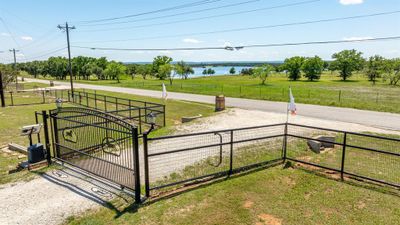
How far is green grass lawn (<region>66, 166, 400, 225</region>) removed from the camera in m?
4.62

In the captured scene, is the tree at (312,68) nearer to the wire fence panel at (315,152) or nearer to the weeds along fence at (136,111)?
the weeds along fence at (136,111)

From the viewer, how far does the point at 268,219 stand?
4.64 m

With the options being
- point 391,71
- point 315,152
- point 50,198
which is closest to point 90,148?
point 50,198

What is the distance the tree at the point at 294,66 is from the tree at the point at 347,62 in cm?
944

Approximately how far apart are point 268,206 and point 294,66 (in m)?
75.8

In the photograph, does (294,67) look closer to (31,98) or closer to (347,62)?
(347,62)

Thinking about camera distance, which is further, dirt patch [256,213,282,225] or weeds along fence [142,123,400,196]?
weeds along fence [142,123,400,196]

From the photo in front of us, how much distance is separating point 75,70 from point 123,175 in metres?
84.7

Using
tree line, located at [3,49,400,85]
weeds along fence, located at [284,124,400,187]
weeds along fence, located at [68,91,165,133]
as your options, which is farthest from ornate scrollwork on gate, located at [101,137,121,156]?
tree line, located at [3,49,400,85]

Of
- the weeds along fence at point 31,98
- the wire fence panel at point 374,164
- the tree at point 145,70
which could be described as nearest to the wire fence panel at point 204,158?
the wire fence panel at point 374,164

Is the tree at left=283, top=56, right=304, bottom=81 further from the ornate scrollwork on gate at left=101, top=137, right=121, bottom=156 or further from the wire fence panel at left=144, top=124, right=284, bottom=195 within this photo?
the ornate scrollwork on gate at left=101, top=137, right=121, bottom=156

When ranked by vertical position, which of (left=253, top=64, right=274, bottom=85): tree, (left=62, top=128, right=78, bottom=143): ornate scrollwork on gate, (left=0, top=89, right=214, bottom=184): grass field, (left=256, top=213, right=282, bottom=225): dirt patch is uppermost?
(left=253, top=64, right=274, bottom=85): tree

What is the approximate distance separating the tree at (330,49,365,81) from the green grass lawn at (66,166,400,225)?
Result: 74.6 metres

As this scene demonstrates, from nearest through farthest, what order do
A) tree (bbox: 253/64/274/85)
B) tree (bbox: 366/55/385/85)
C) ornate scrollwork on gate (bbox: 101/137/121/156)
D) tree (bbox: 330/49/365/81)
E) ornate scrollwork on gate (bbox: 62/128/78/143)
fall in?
1. ornate scrollwork on gate (bbox: 101/137/121/156)
2. ornate scrollwork on gate (bbox: 62/128/78/143)
3. tree (bbox: 253/64/274/85)
4. tree (bbox: 366/55/385/85)
5. tree (bbox: 330/49/365/81)
